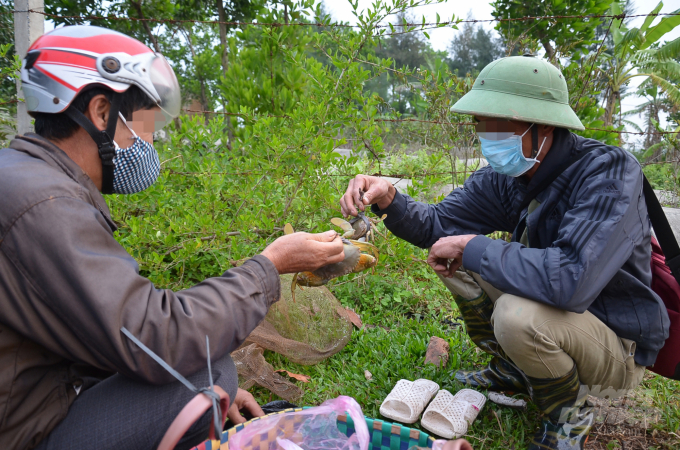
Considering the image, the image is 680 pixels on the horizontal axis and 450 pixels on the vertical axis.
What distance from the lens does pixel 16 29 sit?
3.47 m

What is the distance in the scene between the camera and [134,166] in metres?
1.81

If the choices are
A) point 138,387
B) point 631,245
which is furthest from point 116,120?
point 631,245

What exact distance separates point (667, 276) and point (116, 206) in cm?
360

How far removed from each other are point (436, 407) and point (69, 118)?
221 centimetres

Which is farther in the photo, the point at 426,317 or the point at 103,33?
the point at 426,317

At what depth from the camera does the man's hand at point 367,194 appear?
8.98 ft

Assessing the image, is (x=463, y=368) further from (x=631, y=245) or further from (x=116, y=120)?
(x=116, y=120)

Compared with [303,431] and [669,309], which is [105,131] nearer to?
[303,431]

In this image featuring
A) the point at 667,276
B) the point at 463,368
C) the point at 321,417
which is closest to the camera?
the point at 321,417

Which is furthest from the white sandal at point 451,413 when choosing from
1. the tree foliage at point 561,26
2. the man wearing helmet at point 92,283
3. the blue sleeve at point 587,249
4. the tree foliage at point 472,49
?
the tree foliage at point 472,49

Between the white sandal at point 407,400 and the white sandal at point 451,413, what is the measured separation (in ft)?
0.18

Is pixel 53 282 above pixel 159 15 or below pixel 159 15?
below

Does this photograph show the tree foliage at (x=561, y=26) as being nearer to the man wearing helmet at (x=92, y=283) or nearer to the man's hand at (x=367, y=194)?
the man's hand at (x=367, y=194)

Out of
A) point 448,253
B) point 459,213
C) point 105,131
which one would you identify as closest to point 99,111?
point 105,131
